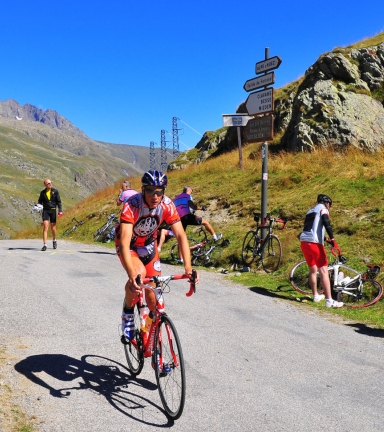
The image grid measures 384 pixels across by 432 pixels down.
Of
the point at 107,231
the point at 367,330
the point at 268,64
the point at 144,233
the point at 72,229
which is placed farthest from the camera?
the point at 72,229

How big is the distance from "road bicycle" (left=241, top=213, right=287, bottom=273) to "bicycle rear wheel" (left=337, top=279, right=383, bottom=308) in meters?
2.51

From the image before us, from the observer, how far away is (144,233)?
4668 millimetres

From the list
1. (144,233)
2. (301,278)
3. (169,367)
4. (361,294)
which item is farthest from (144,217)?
(301,278)

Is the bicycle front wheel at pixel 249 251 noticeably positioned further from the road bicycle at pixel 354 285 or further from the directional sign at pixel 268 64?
the directional sign at pixel 268 64

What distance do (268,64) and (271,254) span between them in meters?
4.94

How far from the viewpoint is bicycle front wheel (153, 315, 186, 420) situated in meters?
3.89

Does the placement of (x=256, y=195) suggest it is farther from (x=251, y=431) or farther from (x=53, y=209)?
(x=251, y=431)

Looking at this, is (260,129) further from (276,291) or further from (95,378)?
(95,378)

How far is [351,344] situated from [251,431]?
3.14m

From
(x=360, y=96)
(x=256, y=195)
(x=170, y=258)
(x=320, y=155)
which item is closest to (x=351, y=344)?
(x=170, y=258)

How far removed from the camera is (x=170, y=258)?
13.8 metres

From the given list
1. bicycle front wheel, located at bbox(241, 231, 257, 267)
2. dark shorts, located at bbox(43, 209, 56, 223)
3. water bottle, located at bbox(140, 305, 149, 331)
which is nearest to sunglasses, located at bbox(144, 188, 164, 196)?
water bottle, located at bbox(140, 305, 149, 331)

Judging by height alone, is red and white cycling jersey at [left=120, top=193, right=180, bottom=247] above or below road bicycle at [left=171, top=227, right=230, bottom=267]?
above

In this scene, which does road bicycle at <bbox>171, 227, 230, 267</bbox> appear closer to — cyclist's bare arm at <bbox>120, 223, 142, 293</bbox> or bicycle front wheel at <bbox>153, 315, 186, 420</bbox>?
cyclist's bare arm at <bbox>120, 223, 142, 293</bbox>
